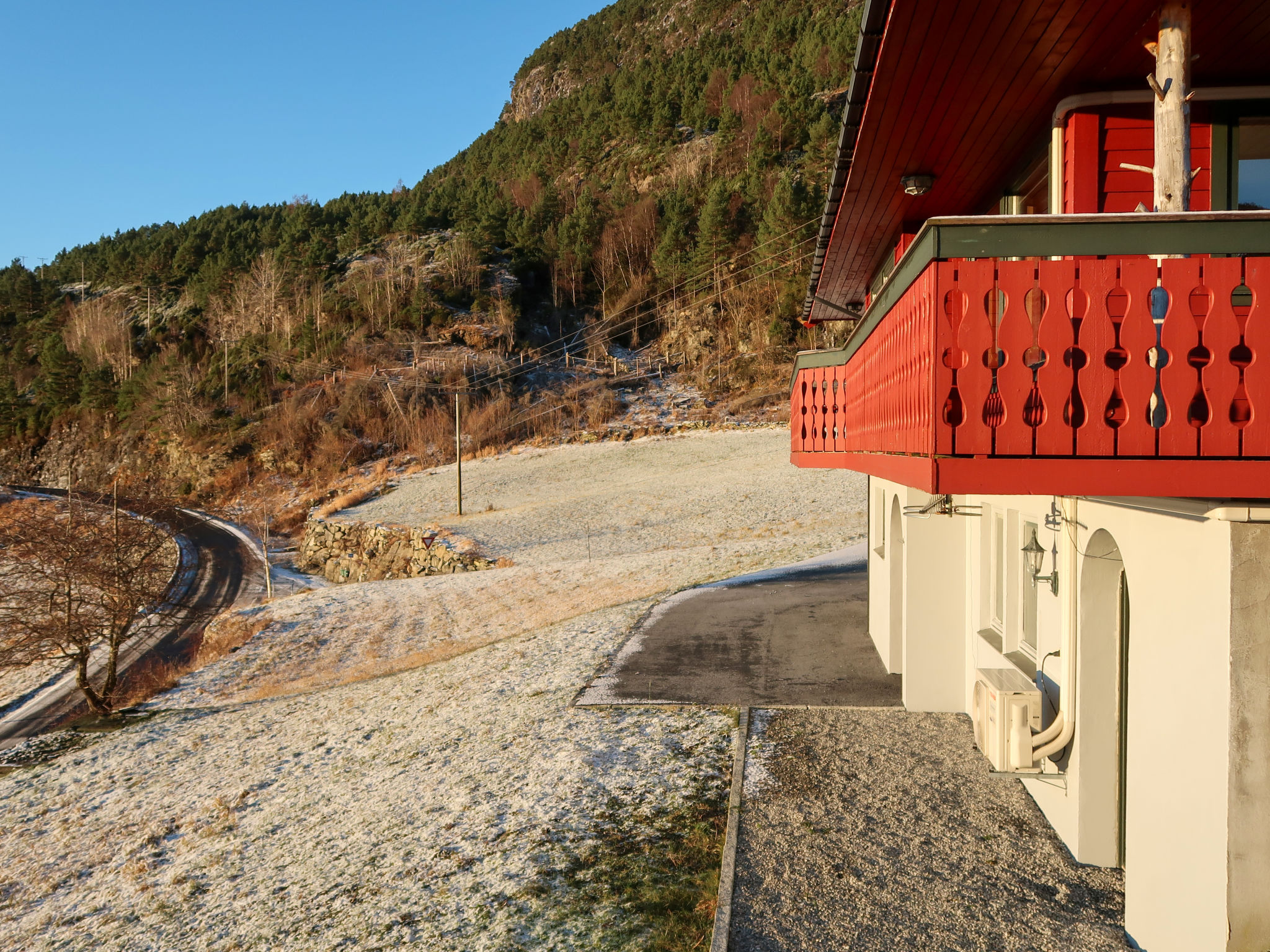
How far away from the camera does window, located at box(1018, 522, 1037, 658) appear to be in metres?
6.87

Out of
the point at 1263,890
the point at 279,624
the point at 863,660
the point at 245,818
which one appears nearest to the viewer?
the point at 1263,890

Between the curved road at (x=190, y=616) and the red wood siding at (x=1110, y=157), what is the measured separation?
57.6 ft

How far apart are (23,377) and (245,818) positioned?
3583 inches

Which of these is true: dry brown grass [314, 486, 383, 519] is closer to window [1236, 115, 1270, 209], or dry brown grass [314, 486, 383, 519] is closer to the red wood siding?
the red wood siding

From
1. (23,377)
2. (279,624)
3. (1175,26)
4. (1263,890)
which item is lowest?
(279,624)

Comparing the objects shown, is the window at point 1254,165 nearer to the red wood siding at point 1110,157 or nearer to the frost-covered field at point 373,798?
the red wood siding at point 1110,157

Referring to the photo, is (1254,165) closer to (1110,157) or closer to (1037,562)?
(1110,157)

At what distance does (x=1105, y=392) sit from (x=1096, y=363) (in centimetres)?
13

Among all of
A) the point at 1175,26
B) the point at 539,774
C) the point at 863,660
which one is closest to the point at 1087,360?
the point at 1175,26

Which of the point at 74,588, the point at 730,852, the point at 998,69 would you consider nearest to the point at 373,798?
the point at 730,852

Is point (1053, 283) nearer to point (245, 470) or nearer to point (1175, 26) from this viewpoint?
point (1175, 26)

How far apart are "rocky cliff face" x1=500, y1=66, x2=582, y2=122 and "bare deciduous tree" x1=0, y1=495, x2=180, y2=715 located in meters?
145

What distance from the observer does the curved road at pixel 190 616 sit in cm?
1773

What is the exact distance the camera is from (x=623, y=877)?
5957 millimetres
